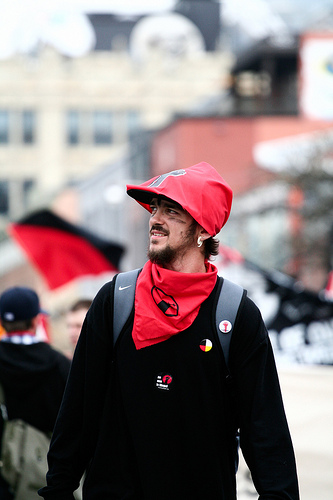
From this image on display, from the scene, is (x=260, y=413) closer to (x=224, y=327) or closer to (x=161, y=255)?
(x=224, y=327)

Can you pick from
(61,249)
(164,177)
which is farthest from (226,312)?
(61,249)

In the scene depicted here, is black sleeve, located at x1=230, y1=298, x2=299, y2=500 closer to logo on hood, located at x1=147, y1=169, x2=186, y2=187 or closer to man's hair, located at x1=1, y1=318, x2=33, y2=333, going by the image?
logo on hood, located at x1=147, y1=169, x2=186, y2=187

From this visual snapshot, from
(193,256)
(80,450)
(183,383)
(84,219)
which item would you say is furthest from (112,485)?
(84,219)

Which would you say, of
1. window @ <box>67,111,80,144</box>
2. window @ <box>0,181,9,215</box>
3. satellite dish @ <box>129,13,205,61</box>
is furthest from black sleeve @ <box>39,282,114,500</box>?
window @ <box>67,111,80,144</box>

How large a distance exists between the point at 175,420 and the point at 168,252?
1.69 feet

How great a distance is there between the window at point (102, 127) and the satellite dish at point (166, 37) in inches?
199

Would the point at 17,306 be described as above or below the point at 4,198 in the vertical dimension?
above

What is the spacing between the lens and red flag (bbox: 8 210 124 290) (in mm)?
9023

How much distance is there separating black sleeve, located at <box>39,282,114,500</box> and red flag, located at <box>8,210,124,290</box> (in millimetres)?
6147

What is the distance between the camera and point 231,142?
3000cm

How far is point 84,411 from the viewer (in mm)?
2752

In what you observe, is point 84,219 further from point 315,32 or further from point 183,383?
point 183,383

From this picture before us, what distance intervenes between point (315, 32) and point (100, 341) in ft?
90.3

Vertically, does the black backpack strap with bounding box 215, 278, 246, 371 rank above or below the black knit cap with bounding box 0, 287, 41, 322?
Answer: above
